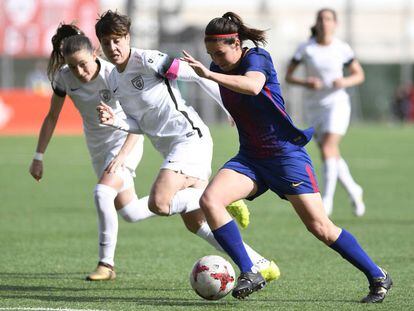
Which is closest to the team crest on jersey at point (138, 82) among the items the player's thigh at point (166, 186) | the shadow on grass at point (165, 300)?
the player's thigh at point (166, 186)

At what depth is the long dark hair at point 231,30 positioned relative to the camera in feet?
21.5

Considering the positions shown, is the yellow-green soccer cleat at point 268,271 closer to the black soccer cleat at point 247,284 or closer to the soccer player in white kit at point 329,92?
the black soccer cleat at point 247,284

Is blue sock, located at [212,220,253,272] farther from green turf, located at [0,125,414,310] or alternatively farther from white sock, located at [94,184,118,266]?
white sock, located at [94,184,118,266]

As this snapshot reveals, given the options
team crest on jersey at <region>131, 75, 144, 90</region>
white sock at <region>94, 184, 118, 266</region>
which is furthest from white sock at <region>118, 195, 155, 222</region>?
team crest on jersey at <region>131, 75, 144, 90</region>

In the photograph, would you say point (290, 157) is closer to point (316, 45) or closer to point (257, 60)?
point (257, 60)

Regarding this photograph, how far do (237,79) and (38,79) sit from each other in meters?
29.9

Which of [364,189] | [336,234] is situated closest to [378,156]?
[364,189]

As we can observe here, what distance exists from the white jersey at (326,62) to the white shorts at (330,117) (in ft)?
0.21

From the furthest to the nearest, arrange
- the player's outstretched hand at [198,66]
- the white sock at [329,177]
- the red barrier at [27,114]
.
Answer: the red barrier at [27,114], the white sock at [329,177], the player's outstretched hand at [198,66]

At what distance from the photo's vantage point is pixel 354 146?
2611 cm

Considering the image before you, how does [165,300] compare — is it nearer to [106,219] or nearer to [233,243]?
[233,243]

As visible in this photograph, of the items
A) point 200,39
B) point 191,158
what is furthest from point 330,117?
point 200,39

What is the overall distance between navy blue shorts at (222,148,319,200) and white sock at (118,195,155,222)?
1.44m

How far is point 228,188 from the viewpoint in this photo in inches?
262
